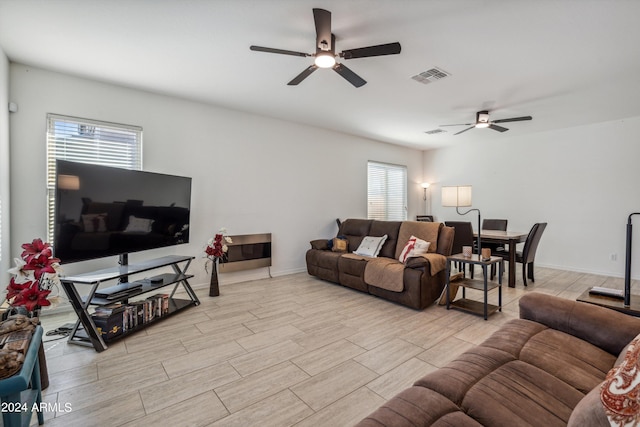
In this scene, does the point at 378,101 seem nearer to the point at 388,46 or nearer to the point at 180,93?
the point at 388,46

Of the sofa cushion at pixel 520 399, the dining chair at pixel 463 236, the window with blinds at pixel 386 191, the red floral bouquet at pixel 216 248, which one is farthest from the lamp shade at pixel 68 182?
the window with blinds at pixel 386 191

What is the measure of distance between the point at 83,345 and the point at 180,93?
3.06 m

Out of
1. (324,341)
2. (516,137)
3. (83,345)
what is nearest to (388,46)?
(324,341)

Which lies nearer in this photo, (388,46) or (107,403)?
(107,403)

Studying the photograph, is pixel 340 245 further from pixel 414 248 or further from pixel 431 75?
pixel 431 75

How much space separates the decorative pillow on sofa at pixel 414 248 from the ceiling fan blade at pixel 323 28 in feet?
8.45

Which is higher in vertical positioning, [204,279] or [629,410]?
[629,410]

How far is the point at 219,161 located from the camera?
4379 mm

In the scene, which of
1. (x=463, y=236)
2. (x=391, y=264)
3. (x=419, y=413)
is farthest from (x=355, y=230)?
(x=419, y=413)

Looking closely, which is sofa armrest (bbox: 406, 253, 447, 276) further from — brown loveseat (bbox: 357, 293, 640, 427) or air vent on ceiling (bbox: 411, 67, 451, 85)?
air vent on ceiling (bbox: 411, 67, 451, 85)

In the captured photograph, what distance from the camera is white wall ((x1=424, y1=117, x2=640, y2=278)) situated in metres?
4.91

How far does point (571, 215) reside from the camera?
5.43 m

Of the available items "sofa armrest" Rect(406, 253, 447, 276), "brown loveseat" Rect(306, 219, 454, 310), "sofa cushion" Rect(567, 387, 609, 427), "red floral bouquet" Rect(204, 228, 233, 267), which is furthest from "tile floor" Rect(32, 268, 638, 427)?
"sofa cushion" Rect(567, 387, 609, 427)

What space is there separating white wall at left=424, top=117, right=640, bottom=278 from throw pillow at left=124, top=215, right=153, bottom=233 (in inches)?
257
